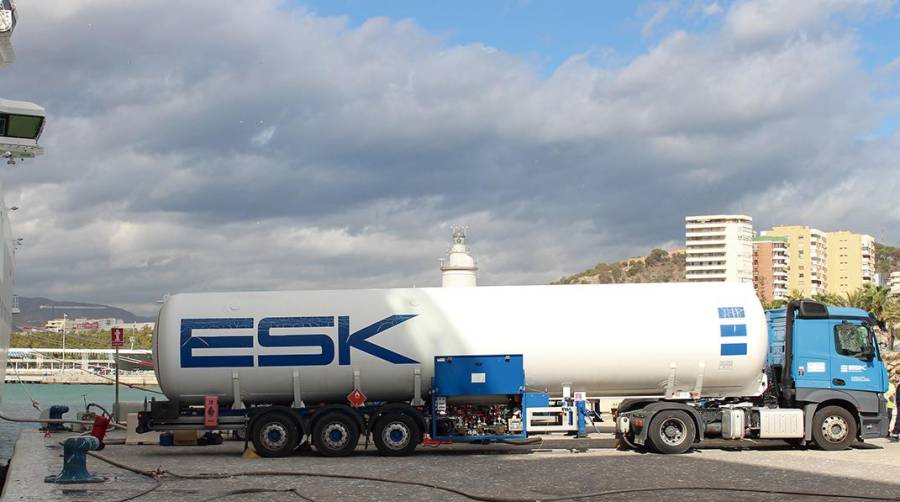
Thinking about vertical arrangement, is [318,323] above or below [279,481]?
above

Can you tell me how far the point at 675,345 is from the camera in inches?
883

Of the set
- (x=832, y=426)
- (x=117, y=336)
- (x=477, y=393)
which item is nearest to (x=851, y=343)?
(x=832, y=426)

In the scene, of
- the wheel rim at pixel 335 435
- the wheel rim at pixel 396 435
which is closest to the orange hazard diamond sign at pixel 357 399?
the wheel rim at pixel 335 435

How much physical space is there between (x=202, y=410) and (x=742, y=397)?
38.3 ft

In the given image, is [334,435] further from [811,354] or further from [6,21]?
[6,21]

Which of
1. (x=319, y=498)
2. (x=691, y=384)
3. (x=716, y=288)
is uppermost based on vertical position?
(x=716, y=288)

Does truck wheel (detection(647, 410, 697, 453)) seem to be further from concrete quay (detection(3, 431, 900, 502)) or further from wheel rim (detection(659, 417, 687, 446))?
concrete quay (detection(3, 431, 900, 502))

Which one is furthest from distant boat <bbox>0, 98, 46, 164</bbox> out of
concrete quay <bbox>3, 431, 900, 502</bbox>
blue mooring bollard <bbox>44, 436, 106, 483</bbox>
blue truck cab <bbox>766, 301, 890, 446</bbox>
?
blue truck cab <bbox>766, 301, 890, 446</bbox>

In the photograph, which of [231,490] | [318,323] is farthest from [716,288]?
[231,490]

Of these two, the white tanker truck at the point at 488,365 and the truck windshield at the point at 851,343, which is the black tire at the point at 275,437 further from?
the truck windshield at the point at 851,343

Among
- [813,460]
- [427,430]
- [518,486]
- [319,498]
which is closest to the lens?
[319,498]

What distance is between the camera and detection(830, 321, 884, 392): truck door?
22438 mm

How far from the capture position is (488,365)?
22.1 meters

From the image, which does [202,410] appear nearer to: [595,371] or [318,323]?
[318,323]
